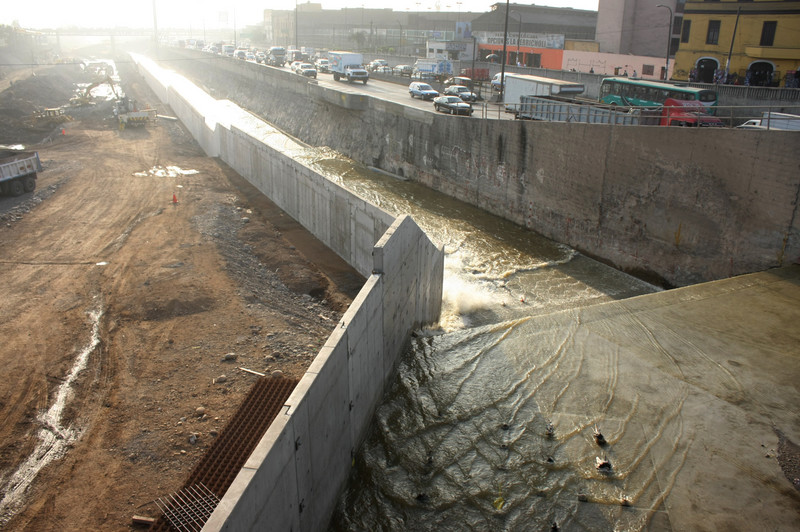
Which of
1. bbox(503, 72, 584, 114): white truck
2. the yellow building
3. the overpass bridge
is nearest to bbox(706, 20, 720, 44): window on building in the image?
the yellow building

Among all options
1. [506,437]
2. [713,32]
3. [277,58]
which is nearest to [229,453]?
[506,437]

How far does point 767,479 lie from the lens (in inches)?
369

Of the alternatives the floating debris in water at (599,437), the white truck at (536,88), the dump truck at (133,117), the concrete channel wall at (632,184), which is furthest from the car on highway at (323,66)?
the floating debris in water at (599,437)

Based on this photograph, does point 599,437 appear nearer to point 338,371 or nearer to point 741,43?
point 338,371

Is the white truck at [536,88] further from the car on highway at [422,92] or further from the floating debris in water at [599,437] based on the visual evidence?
A: the floating debris in water at [599,437]

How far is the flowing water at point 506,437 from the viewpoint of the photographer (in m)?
9.40

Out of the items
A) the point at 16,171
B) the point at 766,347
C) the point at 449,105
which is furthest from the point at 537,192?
the point at 16,171

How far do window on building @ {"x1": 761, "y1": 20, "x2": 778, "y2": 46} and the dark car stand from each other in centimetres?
2014

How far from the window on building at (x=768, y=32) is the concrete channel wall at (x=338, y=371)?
3188cm

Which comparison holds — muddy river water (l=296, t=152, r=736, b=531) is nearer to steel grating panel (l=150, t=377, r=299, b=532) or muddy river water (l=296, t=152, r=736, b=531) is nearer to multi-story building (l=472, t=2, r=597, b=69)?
steel grating panel (l=150, t=377, r=299, b=532)

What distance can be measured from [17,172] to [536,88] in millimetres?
26199

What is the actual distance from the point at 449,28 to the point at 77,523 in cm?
11267

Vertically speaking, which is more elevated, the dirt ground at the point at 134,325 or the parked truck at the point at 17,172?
the parked truck at the point at 17,172

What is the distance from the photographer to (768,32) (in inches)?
1471
